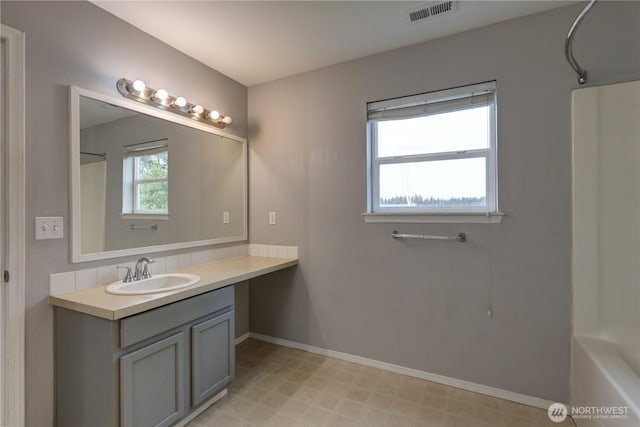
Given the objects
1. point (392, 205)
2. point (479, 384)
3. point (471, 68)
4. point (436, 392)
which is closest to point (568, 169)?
point (471, 68)

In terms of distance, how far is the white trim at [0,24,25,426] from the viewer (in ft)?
4.80

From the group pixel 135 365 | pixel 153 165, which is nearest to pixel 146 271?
pixel 135 365

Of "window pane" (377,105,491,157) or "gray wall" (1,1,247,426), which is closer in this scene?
"gray wall" (1,1,247,426)

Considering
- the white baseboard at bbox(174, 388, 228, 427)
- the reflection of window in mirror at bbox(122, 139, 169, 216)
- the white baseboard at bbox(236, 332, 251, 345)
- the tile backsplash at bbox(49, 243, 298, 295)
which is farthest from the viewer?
the white baseboard at bbox(236, 332, 251, 345)

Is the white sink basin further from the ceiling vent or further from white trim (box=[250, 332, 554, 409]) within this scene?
the ceiling vent

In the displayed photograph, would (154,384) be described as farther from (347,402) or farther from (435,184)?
(435,184)

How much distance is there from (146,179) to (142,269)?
0.62 m

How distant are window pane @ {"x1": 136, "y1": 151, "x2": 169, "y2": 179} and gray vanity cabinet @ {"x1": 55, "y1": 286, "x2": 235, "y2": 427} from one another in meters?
0.95

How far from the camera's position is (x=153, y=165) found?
7.12 ft

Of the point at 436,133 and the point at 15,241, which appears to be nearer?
the point at 15,241

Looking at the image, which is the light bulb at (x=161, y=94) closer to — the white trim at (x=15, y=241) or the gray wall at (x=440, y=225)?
the white trim at (x=15, y=241)

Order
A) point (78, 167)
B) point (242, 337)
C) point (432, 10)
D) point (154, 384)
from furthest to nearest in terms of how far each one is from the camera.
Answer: point (242, 337) < point (432, 10) < point (78, 167) < point (154, 384)

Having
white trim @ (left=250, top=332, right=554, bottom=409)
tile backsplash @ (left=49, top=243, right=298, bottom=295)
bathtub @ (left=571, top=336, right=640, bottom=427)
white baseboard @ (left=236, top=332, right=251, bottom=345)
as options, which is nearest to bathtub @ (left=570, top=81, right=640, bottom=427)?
bathtub @ (left=571, top=336, right=640, bottom=427)

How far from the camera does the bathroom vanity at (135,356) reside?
143 centimetres
